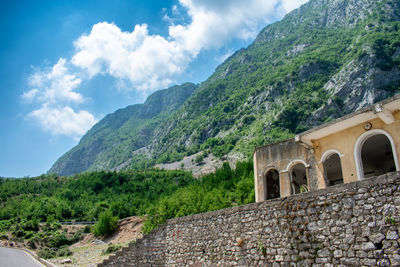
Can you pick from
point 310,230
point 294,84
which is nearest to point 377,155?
point 310,230

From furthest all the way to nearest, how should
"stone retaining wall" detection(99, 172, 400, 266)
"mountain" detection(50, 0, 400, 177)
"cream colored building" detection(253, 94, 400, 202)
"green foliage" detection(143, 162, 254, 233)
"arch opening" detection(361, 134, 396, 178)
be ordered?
1. "mountain" detection(50, 0, 400, 177)
2. "green foliage" detection(143, 162, 254, 233)
3. "arch opening" detection(361, 134, 396, 178)
4. "cream colored building" detection(253, 94, 400, 202)
5. "stone retaining wall" detection(99, 172, 400, 266)

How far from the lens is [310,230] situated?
7.09m

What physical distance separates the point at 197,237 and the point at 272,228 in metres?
3.65

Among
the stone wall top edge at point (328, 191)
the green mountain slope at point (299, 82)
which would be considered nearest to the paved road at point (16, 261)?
the stone wall top edge at point (328, 191)

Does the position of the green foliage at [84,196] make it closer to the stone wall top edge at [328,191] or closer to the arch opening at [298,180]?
the arch opening at [298,180]

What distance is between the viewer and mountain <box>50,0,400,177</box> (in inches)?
3187

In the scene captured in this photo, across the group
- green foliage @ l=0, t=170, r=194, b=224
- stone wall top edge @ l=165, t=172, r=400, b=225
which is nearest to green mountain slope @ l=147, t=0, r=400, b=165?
green foliage @ l=0, t=170, r=194, b=224

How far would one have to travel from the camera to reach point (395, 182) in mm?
5883

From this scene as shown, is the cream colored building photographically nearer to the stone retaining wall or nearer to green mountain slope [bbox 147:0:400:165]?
the stone retaining wall

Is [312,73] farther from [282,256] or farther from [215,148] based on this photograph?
[282,256]

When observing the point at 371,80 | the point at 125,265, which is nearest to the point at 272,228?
the point at 125,265

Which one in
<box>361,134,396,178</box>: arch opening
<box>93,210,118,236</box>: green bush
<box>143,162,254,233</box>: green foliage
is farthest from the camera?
<box>93,210,118,236</box>: green bush

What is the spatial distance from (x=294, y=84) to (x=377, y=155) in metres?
95.8

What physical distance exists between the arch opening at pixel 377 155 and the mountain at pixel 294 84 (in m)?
65.3
